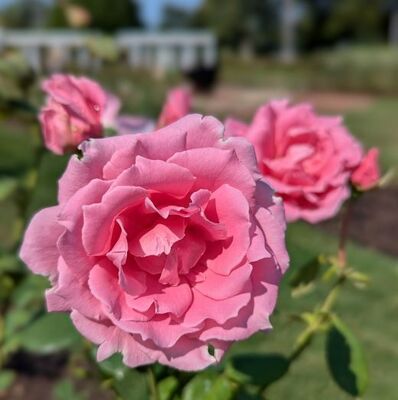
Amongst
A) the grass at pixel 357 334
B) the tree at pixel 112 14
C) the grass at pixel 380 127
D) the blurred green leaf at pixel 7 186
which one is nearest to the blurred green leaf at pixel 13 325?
the blurred green leaf at pixel 7 186

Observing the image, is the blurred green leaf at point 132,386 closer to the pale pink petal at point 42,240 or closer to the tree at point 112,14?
the pale pink petal at point 42,240

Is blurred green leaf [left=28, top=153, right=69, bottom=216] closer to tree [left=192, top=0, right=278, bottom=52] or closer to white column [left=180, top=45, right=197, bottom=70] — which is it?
white column [left=180, top=45, right=197, bottom=70]

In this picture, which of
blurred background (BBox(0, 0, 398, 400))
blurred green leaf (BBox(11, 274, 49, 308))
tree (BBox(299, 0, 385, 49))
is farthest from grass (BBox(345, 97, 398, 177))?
tree (BBox(299, 0, 385, 49))

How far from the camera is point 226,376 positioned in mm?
670

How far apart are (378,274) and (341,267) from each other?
2.30 m

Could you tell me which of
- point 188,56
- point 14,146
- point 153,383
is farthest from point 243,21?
point 153,383

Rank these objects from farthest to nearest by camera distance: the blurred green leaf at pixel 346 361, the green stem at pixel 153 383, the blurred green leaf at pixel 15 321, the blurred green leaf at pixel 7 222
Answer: the blurred green leaf at pixel 7 222
the blurred green leaf at pixel 15 321
the blurred green leaf at pixel 346 361
the green stem at pixel 153 383

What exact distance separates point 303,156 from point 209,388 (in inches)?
8.2

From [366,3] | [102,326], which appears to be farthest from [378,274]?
[366,3]

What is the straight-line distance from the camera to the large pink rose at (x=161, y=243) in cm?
46

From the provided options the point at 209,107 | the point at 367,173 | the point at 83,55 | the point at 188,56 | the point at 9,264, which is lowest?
the point at 188,56

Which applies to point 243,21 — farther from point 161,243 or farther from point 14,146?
point 161,243

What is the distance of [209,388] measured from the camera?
0.65 meters

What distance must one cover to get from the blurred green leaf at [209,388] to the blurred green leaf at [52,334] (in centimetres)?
21
